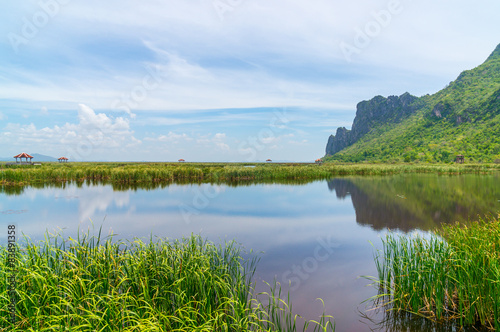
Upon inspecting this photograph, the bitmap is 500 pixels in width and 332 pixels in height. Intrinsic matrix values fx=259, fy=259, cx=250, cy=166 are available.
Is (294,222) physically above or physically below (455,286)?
below

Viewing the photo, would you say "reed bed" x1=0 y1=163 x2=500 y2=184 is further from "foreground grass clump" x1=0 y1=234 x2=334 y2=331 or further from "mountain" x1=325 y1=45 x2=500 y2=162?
"foreground grass clump" x1=0 y1=234 x2=334 y2=331

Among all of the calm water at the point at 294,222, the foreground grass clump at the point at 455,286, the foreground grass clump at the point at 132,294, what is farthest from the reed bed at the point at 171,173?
the foreground grass clump at the point at 455,286

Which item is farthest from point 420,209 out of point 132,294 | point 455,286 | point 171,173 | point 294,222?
point 171,173

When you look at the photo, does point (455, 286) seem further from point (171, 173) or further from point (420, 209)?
point (171, 173)

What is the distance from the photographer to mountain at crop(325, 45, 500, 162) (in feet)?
296

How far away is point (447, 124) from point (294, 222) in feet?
435

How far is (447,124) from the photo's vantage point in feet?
379

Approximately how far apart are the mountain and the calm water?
268ft

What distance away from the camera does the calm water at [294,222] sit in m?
7.63

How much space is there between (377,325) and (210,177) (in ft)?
137

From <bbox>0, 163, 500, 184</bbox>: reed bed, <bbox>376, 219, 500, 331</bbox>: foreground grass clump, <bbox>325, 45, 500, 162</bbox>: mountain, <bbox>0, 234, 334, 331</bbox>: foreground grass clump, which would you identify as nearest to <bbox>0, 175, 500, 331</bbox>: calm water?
<bbox>376, 219, 500, 331</bbox>: foreground grass clump

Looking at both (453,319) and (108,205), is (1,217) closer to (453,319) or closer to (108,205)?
Result: (108,205)

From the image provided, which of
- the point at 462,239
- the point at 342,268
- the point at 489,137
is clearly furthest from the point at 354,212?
the point at 489,137

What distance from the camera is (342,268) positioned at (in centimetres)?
916
